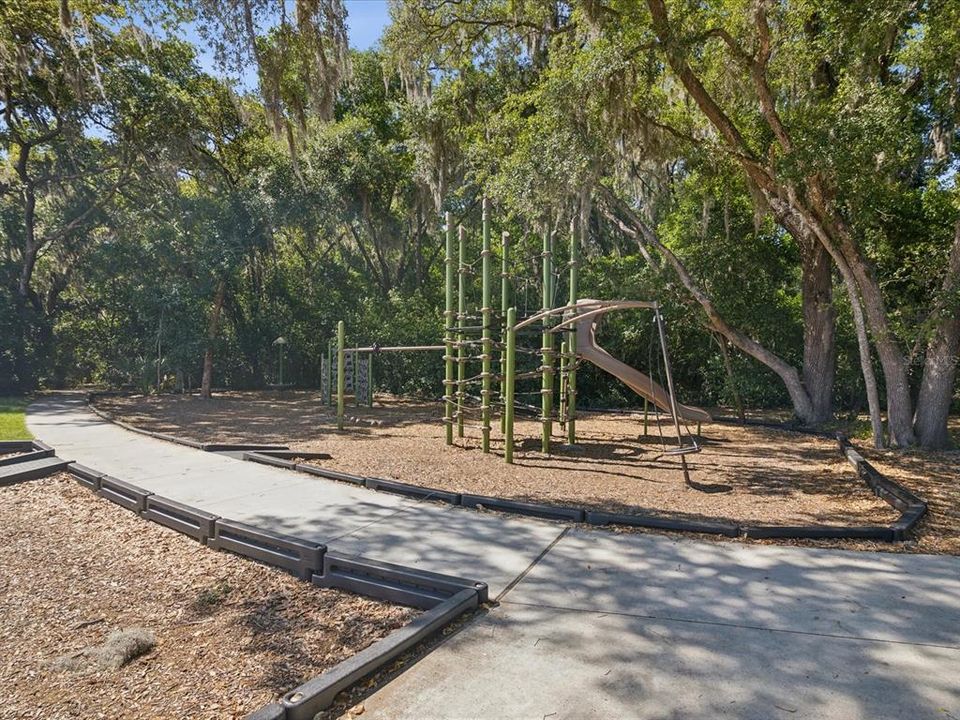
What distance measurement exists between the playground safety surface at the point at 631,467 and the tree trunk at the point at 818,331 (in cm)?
125

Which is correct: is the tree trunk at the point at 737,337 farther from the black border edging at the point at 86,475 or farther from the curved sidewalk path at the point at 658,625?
the black border edging at the point at 86,475

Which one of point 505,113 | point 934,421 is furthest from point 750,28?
point 934,421

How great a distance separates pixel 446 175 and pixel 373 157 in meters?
2.48

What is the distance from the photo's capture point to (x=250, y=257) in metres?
16.9

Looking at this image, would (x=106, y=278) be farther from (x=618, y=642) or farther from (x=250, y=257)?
(x=618, y=642)

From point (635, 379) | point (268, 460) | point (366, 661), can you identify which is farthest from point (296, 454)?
point (366, 661)

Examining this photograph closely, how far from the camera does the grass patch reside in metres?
8.20

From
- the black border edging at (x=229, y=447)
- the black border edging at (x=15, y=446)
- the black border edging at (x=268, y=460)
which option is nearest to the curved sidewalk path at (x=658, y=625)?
the black border edging at (x=268, y=460)

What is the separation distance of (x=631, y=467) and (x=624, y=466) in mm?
86

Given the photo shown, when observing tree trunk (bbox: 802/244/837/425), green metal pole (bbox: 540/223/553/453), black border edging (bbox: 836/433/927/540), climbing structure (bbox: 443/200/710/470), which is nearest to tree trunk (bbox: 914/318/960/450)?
black border edging (bbox: 836/433/927/540)

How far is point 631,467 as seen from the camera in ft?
Result: 22.6

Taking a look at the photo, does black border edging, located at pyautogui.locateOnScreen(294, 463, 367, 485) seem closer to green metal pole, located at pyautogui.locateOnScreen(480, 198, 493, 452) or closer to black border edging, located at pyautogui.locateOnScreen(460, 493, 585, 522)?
black border edging, located at pyautogui.locateOnScreen(460, 493, 585, 522)

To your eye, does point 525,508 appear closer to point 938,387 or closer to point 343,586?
point 343,586

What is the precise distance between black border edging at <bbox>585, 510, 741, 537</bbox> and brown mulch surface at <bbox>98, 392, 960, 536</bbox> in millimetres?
365
